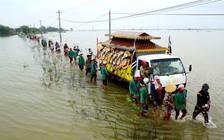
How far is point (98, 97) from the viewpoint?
8.78 meters

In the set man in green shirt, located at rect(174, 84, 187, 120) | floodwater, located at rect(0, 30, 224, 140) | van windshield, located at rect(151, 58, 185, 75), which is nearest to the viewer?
floodwater, located at rect(0, 30, 224, 140)

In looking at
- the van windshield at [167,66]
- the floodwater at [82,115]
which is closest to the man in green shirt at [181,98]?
the floodwater at [82,115]

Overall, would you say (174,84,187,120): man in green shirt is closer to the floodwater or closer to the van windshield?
the floodwater

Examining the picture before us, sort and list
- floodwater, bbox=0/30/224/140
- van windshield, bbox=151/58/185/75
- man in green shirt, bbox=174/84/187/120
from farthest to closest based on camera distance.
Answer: van windshield, bbox=151/58/185/75, man in green shirt, bbox=174/84/187/120, floodwater, bbox=0/30/224/140

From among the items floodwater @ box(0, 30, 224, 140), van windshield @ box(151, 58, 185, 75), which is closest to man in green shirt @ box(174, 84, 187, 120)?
floodwater @ box(0, 30, 224, 140)

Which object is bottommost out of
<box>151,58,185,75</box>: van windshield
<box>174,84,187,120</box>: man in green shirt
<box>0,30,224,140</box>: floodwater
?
<box>0,30,224,140</box>: floodwater

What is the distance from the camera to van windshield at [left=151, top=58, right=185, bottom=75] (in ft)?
26.1

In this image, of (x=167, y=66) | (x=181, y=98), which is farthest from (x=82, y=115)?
(x=167, y=66)

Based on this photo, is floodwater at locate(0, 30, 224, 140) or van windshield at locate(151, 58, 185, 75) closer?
floodwater at locate(0, 30, 224, 140)

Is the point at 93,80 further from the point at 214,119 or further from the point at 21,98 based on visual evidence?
the point at 214,119

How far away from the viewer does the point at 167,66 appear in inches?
323

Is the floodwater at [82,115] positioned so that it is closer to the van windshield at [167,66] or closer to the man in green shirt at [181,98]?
the man in green shirt at [181,98]

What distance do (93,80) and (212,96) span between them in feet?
20.2

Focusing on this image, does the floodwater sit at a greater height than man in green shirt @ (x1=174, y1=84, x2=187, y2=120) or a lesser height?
lesser
